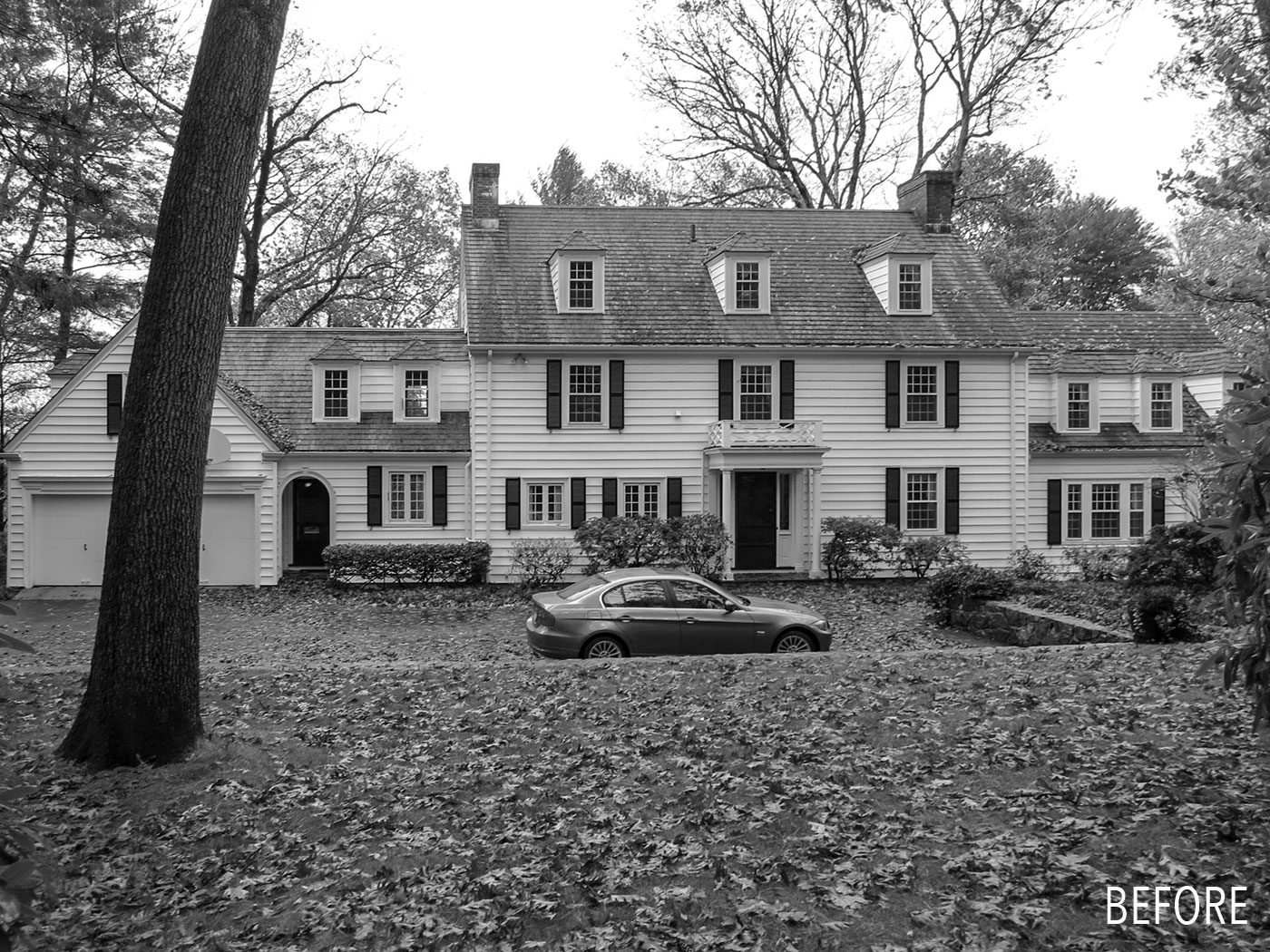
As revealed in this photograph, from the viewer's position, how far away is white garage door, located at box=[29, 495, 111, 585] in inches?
996

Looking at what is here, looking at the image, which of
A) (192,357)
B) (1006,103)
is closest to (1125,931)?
(192,357)

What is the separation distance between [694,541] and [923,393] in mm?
7350

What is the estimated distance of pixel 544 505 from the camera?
88.6 ft

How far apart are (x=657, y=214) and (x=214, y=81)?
22.6 metres

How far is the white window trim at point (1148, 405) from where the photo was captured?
29.5m

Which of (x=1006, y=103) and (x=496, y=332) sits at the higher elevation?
(x=1006, y=103)

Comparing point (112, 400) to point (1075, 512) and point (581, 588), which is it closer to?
point (581, 588)

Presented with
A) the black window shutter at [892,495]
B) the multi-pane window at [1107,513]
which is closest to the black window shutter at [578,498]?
the black window shutter at [892,495]

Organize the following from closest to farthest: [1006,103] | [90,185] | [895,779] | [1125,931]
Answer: [1125,931] < [895,779] < [90,185] < [1006,103]

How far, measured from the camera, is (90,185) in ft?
43.1

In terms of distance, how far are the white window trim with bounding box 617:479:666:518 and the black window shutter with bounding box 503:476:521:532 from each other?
2.49m

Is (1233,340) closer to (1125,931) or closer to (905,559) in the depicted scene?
(905,559)

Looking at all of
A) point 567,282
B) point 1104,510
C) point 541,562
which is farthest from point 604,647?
point 1104,510

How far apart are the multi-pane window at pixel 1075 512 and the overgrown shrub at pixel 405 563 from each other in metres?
15.2
